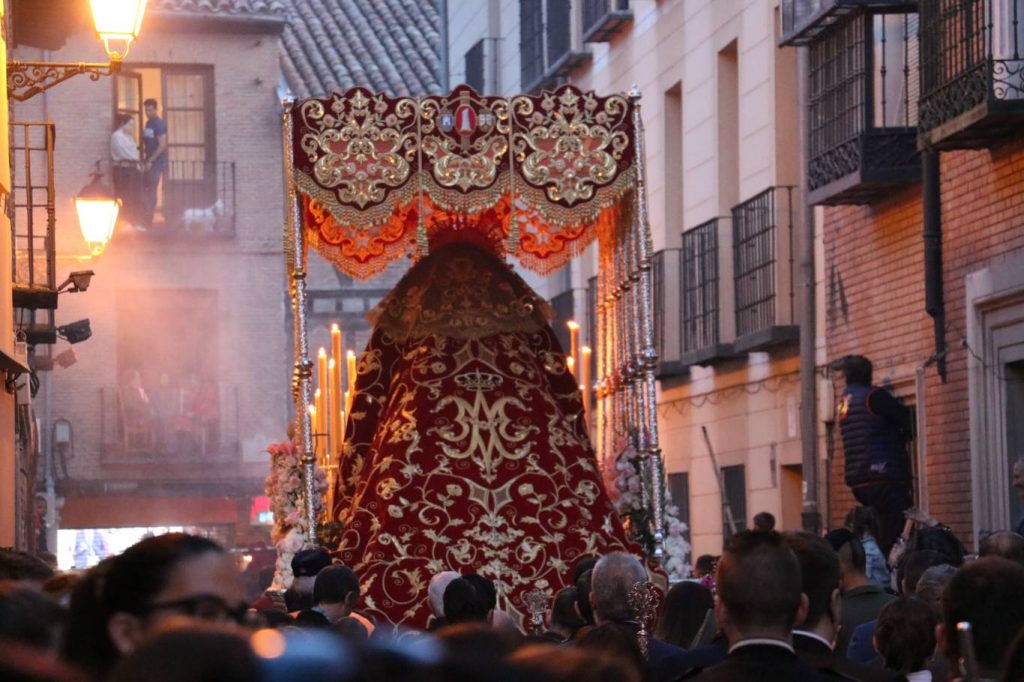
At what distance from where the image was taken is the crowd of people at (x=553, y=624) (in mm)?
2139

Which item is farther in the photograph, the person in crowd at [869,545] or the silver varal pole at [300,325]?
the silver varal pole at [300,325]

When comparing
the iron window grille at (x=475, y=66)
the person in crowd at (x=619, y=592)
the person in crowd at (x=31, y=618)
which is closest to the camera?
the person in crowd at (x=31, y=618)

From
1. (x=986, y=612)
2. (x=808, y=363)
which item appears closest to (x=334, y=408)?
(x=808, y=363)

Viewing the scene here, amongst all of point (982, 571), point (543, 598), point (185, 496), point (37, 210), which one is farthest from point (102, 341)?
point (982, 571)

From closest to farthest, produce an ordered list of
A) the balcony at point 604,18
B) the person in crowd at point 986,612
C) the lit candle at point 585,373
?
the person in crowd at point 986,612
the lit candle at point 585,373
the balcony at point 604,18

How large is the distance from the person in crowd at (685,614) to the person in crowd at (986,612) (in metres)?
2.19

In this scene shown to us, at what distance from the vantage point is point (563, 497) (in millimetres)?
10867

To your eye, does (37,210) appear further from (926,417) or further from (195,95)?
(926,417)

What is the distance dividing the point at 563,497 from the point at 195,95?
18.5 meters

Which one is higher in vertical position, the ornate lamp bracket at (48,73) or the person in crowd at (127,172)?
the person in crowd at (127,172)

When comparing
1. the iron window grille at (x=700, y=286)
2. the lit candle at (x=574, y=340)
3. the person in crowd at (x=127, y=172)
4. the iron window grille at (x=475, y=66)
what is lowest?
the lit candle at (x=574, y=340)

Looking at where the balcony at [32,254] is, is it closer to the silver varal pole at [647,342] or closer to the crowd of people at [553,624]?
the silver varal pole at [647,342]

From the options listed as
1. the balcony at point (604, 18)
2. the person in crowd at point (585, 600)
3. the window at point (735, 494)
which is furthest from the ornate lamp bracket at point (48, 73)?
the balcony at point (604, 18)

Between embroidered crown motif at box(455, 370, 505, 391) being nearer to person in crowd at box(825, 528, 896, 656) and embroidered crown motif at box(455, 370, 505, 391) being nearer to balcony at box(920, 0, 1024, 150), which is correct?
balcony at box(920, 0, 1024, 150)
